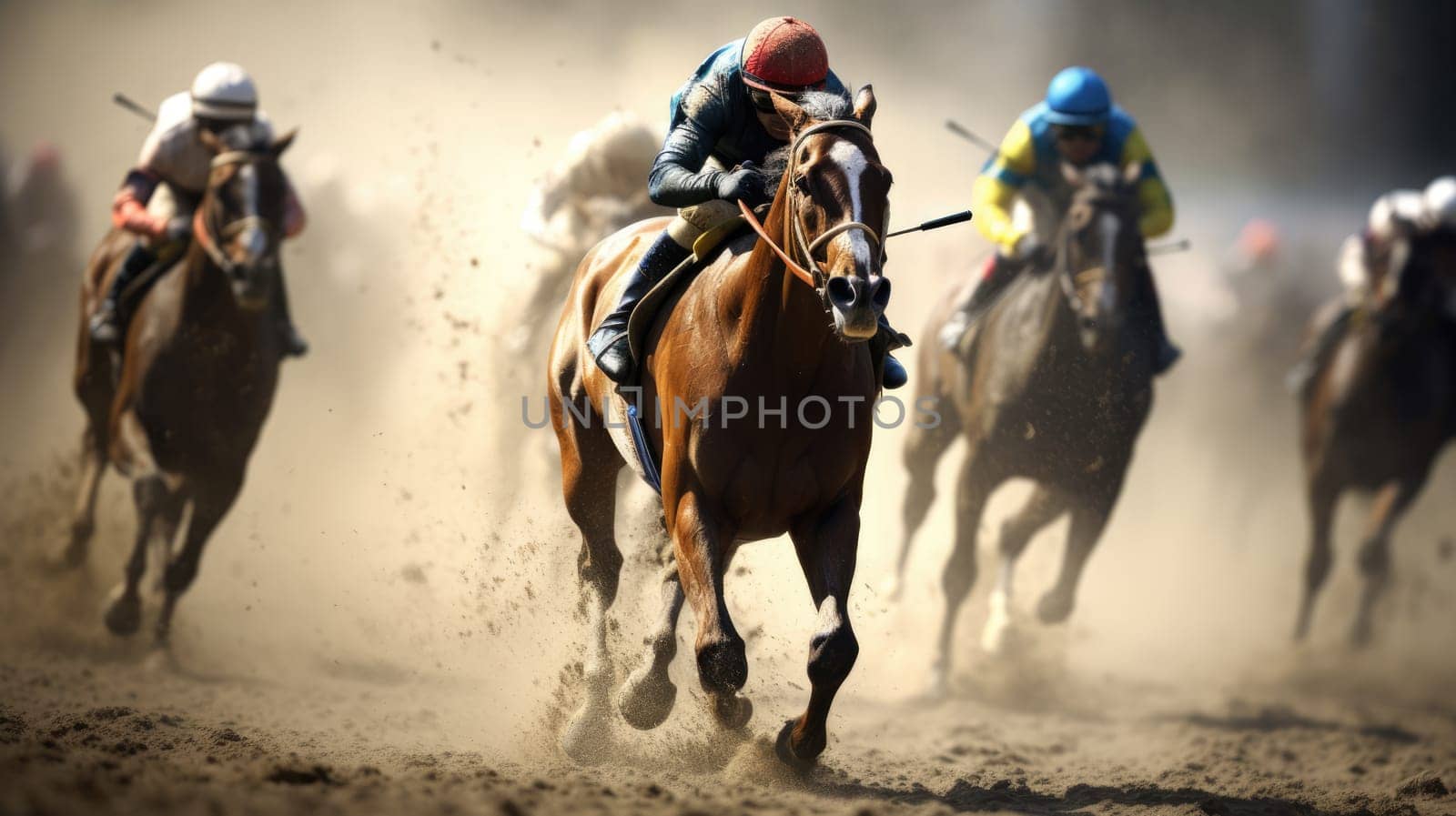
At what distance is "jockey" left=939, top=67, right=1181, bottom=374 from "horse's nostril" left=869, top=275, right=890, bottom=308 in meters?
4.25

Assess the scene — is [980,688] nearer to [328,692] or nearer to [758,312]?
[328,692]

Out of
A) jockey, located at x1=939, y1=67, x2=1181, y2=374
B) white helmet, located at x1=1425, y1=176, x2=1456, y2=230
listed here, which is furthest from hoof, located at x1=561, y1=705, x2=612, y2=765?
white helmet, located at x1=1425, y1=176, x2=1456, y2=230

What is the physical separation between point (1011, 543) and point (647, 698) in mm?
4123

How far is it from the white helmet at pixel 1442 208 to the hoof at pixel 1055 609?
15.3 feet

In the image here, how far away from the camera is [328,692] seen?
7.25 metres

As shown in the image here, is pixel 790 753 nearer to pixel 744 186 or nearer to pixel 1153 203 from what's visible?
pixel 744 186

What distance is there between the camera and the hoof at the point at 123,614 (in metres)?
7.71

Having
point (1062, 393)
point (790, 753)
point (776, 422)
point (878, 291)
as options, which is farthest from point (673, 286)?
point (1062, 393)

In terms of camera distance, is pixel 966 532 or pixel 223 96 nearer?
pixel 223 96

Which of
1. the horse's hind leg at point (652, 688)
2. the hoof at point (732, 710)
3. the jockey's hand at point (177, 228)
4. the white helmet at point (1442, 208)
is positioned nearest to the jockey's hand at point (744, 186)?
the horse's hind leg at point (652, 688)

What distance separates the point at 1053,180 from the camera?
8.66 meters

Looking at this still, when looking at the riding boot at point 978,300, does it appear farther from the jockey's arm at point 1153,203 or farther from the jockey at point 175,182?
the jockey at point 175,182

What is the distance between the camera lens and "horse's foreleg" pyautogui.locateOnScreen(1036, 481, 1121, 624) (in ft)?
26.6

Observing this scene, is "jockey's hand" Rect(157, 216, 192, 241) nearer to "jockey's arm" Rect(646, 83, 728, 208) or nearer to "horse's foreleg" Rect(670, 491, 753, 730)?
"jockey's arm" Rect(646, 83, 728, 208)
